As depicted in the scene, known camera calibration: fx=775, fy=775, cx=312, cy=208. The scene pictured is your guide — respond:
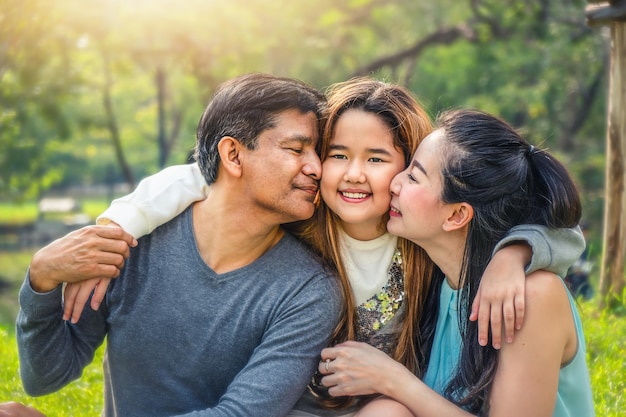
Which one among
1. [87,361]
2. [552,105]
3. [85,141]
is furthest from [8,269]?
[87,361]

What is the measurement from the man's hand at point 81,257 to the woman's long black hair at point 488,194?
3.99ft

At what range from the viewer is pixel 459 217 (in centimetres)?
289

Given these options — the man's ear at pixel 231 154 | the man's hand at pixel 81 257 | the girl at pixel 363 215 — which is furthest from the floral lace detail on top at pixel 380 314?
the man's hand at pixel 81 257

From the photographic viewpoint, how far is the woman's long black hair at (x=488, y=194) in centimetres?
274

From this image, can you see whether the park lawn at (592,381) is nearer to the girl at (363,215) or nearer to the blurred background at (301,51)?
the girl at (363,215)

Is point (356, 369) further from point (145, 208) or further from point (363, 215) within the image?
point (145, 208)

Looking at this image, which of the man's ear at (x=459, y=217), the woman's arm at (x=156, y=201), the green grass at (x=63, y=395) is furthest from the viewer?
the green grass at (x=63, y=395)

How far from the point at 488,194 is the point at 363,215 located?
1.60 feet

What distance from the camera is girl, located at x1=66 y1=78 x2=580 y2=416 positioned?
118 inches

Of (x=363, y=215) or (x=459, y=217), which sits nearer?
(x=459, y=217)

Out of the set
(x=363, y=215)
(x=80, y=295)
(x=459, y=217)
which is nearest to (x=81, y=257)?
(x=80, y=295)

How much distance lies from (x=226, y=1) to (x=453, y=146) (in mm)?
12833

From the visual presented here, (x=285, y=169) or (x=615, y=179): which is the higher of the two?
(x=285, y=169)

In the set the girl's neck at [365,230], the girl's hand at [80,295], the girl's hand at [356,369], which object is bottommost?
the girl's hand at [356,369]
